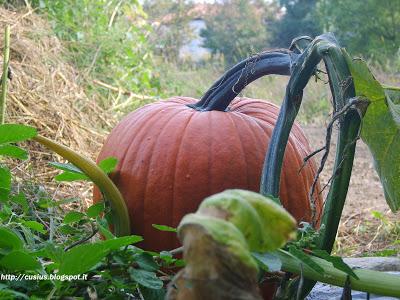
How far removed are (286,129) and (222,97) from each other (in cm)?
47

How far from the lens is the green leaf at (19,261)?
0.74m

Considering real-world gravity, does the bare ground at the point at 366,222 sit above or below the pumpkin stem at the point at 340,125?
below

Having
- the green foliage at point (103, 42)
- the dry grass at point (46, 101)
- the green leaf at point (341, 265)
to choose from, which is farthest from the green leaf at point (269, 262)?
the green foliage at point (103, 42)

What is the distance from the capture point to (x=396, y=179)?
115cm

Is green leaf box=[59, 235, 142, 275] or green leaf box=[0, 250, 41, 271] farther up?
green leaf box=[59, 235, 142, 275]

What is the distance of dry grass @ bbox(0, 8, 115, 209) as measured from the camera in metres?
2.46

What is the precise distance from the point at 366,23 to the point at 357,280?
12219 mm

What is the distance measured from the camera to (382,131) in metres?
1.10

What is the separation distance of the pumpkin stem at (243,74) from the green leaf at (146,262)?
0.57m

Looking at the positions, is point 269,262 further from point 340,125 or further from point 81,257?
point 340,125

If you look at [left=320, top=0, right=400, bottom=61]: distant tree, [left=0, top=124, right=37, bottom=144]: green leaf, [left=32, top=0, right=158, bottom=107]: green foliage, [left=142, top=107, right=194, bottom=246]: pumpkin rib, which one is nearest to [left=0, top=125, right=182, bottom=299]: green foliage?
[left=0, top=124, right=37, bottom=144]: green leaf

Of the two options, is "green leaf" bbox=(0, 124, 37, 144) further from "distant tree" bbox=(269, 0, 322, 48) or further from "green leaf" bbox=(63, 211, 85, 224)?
"distant tree" bbox=(269, 0, 322, 48)

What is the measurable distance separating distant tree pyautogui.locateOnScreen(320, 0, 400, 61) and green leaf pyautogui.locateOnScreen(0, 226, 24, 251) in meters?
11.1

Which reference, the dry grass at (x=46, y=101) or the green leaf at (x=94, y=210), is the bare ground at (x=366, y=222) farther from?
the dry grass at (x=46, y=101)
